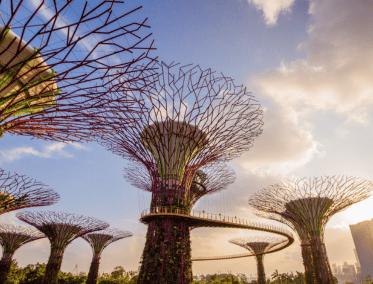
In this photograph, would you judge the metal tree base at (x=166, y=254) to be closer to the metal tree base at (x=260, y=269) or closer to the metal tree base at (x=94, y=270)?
the metal tree base at (x=94, y=270)

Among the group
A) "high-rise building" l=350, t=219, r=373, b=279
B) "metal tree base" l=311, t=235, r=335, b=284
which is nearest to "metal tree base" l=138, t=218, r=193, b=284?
"metal tree base" l=311, t=235, r=335, b=284

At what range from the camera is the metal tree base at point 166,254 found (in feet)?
41.2

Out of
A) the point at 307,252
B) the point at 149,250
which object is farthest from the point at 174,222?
the point at 307,252

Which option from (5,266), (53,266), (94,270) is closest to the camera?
(53,266)

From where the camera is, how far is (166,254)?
12.9m

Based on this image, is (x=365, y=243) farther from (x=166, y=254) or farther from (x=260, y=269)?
(x=166, y=254)

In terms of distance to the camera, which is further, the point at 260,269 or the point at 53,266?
the point at 260,269

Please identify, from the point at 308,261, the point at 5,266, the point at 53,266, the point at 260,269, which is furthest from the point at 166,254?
the point at 260,269

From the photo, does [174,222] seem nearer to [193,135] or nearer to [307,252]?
[193,135]

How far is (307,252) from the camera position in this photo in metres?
21.0

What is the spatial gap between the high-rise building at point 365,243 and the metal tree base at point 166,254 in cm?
16124

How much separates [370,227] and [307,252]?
151410mm

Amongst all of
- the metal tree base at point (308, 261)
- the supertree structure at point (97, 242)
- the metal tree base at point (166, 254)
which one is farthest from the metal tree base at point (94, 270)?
the metal tree base at point (308, 261)

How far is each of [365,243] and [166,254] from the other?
17105 centimetres
